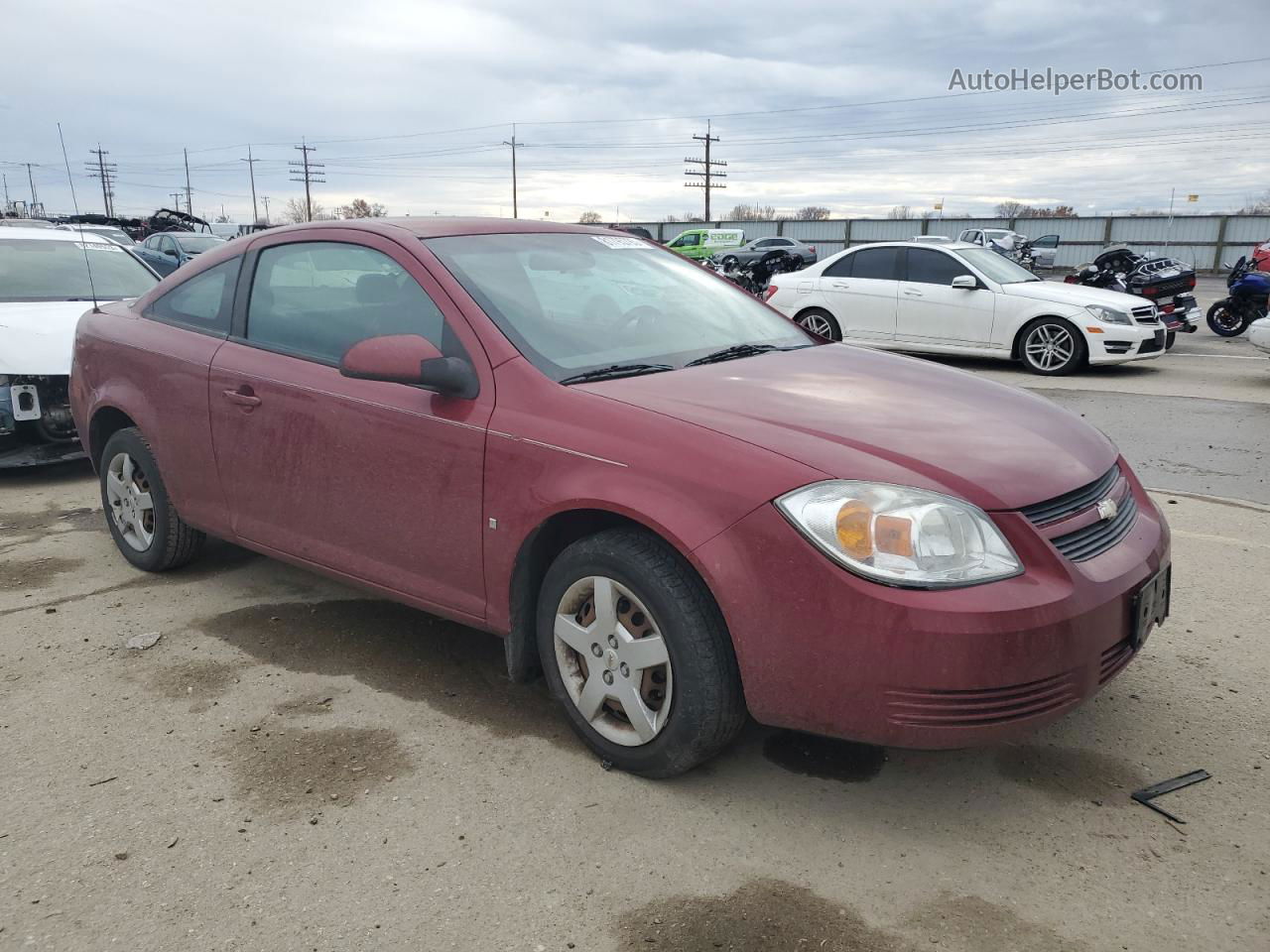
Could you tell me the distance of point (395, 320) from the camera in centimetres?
330

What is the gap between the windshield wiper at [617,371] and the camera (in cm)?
294

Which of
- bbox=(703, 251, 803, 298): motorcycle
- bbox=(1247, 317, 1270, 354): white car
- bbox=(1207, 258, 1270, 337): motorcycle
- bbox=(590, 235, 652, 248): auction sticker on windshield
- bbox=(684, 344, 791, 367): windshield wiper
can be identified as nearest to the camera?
bbox=(684, 344, 791, 367): windshield wiper

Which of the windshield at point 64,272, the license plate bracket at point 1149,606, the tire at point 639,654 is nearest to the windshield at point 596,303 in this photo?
the tire at point 639,654

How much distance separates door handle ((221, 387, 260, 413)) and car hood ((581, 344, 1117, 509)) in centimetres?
146

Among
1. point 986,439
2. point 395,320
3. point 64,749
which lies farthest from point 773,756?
point 64,749

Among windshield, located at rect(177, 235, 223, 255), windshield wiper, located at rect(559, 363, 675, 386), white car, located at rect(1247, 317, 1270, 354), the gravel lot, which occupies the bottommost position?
the gravel lot

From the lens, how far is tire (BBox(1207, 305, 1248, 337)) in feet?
47.2

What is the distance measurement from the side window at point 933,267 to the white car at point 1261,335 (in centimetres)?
295

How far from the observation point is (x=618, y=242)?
3.99 meters

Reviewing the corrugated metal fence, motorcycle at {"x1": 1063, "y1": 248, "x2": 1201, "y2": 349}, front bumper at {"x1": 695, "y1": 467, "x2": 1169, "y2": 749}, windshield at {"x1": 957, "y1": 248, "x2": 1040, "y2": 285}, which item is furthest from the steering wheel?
the corrugated metal fence

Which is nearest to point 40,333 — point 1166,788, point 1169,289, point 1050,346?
point 1166,788

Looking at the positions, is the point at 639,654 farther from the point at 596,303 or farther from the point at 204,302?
the point at 204,302

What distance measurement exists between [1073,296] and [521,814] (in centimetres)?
1021

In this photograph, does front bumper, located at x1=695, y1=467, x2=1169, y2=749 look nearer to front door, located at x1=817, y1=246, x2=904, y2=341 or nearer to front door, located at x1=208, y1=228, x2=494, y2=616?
front door, located at x1=208, y1=228, x2=494, y2=616
